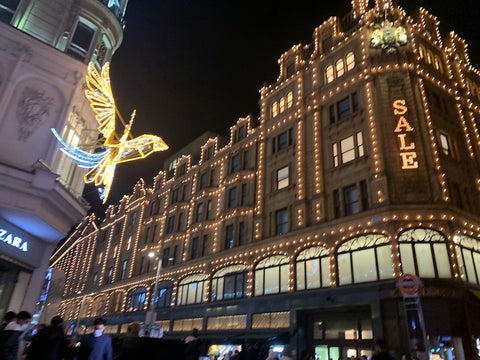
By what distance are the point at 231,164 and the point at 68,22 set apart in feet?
75.2

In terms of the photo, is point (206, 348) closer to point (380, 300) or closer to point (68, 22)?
point (380, 300)

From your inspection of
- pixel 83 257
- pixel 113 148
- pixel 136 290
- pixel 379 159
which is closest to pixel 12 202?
pixel 113 148

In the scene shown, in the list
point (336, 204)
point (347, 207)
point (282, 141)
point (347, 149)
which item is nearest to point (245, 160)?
point (282, 141)

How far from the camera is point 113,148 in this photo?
17.4 m

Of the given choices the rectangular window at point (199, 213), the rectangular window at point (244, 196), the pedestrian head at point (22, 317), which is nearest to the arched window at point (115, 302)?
the rectangular window at point (199, 213)

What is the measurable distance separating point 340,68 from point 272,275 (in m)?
17.4

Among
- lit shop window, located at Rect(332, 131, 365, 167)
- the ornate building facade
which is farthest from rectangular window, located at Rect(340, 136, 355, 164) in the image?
the ornate building facade

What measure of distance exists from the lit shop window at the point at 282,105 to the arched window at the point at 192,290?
55.6 ft

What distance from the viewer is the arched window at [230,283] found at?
30422mm

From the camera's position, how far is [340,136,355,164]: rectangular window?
1031 inches

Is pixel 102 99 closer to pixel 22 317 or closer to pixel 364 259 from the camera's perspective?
pixel 22 317

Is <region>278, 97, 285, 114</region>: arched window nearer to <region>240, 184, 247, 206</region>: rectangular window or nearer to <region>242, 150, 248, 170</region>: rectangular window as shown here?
<region>242, 150, 248, 170</region>: rectangular window

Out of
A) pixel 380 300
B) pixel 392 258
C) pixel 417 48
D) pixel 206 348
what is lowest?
pixel 206 348

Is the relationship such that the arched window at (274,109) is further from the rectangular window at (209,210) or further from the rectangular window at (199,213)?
the rectangular window at (199,213)
